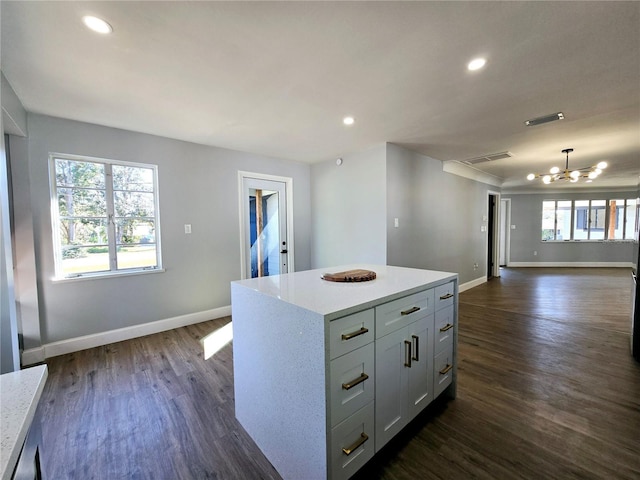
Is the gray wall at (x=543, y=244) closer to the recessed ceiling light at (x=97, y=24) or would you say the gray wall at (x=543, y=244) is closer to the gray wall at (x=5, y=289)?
the recessed ceiling light at (x=97, y=24)

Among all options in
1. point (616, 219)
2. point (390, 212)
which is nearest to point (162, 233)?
point (390, 212)

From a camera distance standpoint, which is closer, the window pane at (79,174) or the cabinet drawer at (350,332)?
the cabinet drawer at (350,332)

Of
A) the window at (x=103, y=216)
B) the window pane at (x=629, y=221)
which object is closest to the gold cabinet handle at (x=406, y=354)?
the window at (x=103, y=216)

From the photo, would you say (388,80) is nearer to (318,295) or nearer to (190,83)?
(190,83)

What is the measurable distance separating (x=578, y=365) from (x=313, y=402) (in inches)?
108

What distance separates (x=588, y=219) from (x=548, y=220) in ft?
3.62

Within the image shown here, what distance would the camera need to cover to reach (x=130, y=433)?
172cm

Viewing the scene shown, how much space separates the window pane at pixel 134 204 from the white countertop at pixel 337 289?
7.76 feet

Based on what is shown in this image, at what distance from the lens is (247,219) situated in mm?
4148

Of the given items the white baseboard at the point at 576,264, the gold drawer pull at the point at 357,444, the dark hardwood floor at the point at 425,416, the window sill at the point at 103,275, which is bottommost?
the dark hardwood floor at the point at 425,416

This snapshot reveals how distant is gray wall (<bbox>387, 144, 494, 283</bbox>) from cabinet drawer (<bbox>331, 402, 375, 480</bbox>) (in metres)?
2.52

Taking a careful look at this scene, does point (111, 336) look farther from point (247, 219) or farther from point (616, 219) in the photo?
point (616, 219)

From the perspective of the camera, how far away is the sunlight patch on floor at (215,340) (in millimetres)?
2812

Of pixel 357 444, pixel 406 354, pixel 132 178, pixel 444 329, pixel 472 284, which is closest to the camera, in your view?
pixel 357 444
